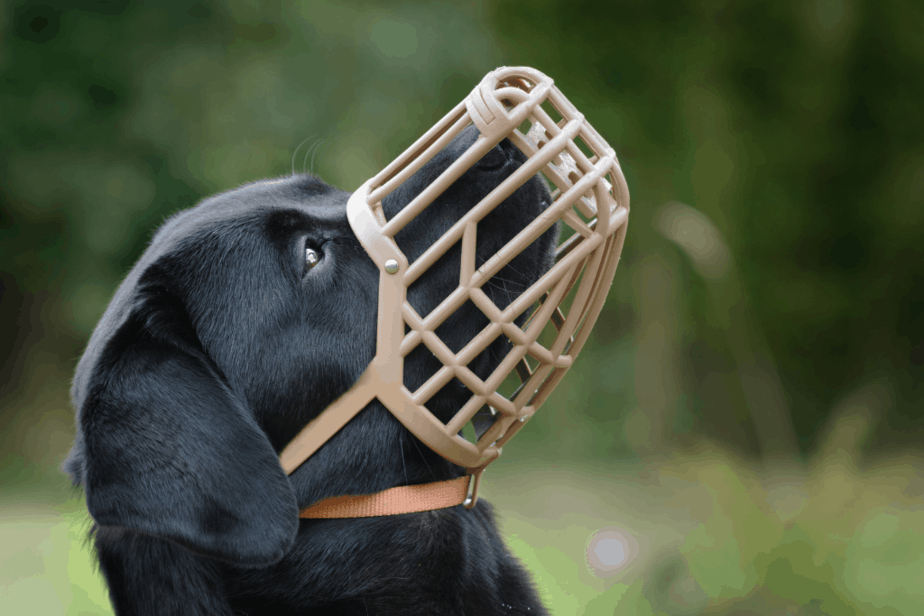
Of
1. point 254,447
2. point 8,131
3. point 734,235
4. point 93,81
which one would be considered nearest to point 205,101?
point 93,81

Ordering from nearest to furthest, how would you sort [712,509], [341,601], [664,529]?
[341,601] → [712,509] → [664,529]

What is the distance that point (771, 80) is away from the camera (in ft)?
10.4

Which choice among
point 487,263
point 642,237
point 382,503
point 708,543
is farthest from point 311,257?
point 642,237

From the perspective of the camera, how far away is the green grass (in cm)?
246

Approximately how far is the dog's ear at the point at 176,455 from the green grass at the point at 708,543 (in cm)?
95

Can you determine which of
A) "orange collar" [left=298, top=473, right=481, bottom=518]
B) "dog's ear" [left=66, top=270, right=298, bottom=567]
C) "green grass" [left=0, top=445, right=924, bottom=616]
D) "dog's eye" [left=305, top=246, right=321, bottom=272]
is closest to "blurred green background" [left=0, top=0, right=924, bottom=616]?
"green grass" [left=0, top=445, right=924, bottom=616]

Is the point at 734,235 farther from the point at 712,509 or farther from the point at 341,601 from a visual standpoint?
the point at 341,601

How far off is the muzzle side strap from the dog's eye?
0.48 metres

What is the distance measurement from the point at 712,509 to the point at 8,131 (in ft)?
15.1

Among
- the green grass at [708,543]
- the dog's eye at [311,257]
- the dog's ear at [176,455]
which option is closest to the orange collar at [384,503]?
the dog's ear at [176,455]

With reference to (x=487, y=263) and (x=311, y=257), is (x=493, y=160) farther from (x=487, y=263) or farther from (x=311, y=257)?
(x=311, y=257)

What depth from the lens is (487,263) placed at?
47.6 inches

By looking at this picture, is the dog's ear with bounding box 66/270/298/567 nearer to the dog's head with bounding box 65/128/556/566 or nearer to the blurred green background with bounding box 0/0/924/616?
the dog's head with bounding box 65/128/556/566

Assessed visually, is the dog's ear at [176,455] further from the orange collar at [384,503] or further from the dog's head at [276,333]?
the orange collar at [384,503]
